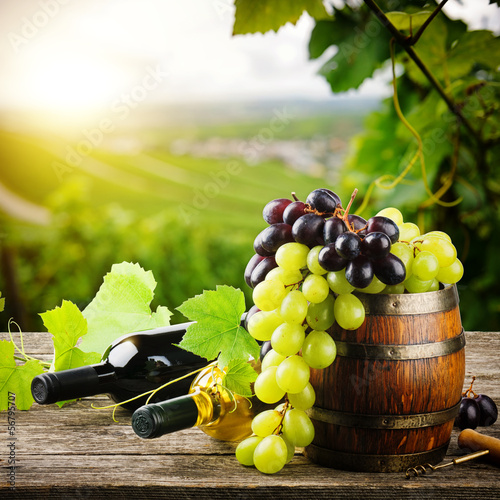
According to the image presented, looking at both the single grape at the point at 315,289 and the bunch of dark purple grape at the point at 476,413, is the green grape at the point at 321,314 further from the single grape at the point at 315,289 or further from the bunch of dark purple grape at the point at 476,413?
the bunch of dark purple grape at the point at 476,413

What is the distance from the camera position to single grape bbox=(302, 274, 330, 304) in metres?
0.72

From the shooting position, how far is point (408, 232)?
0.82m

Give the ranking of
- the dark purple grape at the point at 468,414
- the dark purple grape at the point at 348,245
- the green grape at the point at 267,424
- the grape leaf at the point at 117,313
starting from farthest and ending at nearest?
the grape leaf at the point at 117,313 → the dark purple grape at the point at 468,414 → the green grape at the point at 267,424 → the dark purple grape at the point at 348,245

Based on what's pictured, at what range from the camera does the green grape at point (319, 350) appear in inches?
28.6

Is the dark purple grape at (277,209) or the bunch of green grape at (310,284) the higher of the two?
the dark purple grape at (277,209)

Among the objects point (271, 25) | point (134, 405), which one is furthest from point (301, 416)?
point (271, 25)

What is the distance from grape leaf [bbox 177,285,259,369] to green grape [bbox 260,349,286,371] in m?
0.03

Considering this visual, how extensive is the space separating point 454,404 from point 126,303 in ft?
1.90

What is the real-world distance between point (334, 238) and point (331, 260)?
31mm

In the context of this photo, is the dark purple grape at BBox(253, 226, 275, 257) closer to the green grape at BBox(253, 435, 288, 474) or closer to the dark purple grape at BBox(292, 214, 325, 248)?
the dark purple grape at BBox(292, 214, 325, 248)

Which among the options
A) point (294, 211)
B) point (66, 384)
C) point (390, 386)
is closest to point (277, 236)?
point (294, 211)

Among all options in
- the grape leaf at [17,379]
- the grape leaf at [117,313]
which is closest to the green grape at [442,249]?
the grape leaf at [117,313]

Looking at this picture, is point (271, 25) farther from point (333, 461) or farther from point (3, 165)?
point (3, 165)

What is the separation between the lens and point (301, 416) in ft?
2.52
